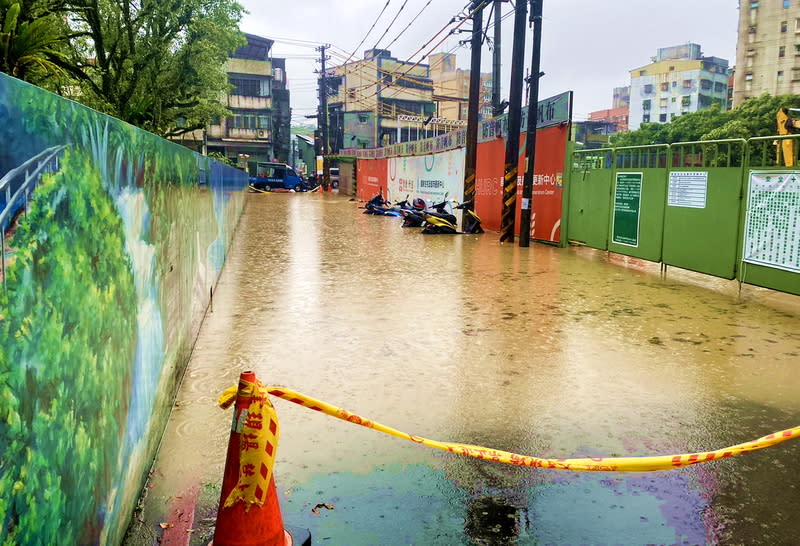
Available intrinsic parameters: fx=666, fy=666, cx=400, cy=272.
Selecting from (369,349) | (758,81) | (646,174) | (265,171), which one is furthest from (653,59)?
(369,349)

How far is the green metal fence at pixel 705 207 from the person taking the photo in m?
8.12

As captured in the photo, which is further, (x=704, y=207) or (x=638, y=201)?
(x=638, y=201)

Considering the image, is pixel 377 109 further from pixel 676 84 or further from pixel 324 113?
pixel 676 84

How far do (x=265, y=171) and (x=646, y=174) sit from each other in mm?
40570

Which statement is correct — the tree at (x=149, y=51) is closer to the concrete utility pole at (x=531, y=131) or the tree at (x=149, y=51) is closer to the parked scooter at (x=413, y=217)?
the parked scooter at (x=413, y=217)

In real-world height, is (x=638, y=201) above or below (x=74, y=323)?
above

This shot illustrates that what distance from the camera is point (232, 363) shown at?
541cm

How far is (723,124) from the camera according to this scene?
4900cm

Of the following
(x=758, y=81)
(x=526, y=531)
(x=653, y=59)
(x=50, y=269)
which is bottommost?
(x=526, y=531)

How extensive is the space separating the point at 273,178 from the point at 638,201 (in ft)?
131

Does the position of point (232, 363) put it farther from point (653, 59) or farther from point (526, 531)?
point (653, 59)

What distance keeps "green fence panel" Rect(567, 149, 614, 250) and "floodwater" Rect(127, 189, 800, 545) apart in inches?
129

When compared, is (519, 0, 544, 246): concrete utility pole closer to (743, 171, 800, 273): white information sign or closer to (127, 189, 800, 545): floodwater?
(127, 189, 800, 545): floodwater

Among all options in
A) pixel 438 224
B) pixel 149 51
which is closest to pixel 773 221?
pixel 438 224
